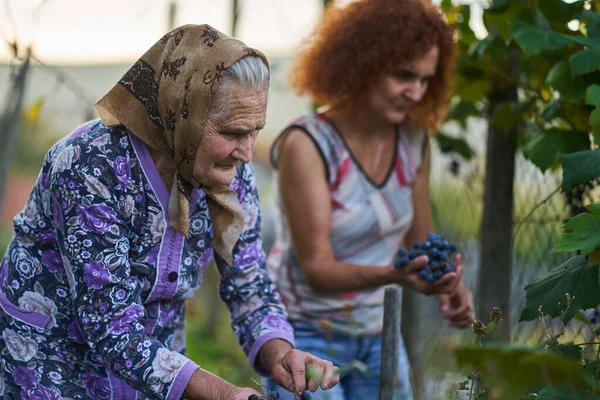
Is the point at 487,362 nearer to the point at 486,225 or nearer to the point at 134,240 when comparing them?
the point at 134,240

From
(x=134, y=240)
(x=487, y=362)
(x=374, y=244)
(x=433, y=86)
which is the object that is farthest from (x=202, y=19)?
(x=487, y=362)

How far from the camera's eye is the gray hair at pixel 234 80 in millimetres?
1946

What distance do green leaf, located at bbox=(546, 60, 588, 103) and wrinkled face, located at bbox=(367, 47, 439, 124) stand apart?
1.99ft

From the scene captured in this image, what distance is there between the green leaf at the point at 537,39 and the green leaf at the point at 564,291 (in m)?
0.74

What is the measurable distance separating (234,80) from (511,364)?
0.97 metres

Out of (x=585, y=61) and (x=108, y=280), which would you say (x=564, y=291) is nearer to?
(x=585, y=61)

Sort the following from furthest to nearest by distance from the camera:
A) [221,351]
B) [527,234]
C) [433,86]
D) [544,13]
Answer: [221,351] < [527,234] < [433,86] < [544,13]

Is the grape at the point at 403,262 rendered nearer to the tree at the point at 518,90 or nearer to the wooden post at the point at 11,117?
the tree at the point at 518,90

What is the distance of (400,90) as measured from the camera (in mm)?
3180

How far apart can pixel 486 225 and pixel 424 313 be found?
3.20ft

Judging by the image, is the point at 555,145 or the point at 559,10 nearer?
the point at 555,145

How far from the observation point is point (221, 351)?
19.1 ft

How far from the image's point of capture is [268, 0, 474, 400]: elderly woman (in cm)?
304

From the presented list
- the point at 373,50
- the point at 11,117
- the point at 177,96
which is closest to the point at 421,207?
the point at 373,50
